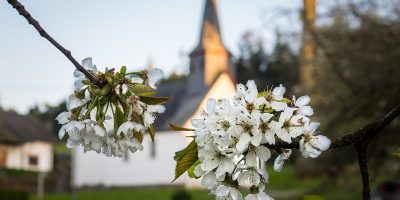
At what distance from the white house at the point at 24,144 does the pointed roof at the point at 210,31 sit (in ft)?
34.4

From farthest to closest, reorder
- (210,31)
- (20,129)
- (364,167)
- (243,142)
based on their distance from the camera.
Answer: (20,129) < (210,31) < (364,167) < (243,142)

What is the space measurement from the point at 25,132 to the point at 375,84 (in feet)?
88.9

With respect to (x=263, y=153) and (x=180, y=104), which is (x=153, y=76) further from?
(x=180, y=104)

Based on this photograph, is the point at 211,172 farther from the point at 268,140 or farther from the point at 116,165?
the point at 116,165

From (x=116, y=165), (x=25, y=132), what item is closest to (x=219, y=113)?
(x=116, y=165)

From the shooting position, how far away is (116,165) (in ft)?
102

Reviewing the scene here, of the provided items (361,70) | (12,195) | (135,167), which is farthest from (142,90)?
(135,167)

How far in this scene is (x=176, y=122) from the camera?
97.0ft

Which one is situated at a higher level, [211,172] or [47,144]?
[47,144]

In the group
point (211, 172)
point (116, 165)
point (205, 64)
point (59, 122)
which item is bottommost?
point (211, 172)

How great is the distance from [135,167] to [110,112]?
29700mm

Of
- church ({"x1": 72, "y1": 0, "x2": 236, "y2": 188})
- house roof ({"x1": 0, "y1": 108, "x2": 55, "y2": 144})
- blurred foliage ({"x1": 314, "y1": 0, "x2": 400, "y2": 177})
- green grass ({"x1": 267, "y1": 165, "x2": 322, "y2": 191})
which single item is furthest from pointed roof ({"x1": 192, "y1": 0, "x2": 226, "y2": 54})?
blurred foliage ({"x1": 314, "y1": 0, "x2": 400, "y2": 177})

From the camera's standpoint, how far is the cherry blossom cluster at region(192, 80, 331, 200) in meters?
0.92

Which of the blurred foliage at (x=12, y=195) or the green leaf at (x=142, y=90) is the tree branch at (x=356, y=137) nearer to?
the green leaf at (x=142, y=90)
